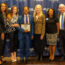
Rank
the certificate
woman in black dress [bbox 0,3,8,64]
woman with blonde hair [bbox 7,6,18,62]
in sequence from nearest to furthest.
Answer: woman in black dress [bbox 0,3,8,64] → woman with blonde hair [bbox 7,6,18,62] → the certificate

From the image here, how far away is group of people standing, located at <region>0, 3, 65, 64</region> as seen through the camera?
432cm

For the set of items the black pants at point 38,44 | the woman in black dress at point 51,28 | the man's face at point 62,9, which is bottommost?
the black pants at point 38,44

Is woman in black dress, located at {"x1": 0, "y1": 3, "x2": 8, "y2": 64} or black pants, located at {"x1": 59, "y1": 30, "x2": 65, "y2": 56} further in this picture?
black pants, located at {"x1": 59, "y1": 30, "x2": 65, "y2": 56}

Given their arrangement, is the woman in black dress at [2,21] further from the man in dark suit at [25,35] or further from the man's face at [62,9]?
the man's face at [62,9]

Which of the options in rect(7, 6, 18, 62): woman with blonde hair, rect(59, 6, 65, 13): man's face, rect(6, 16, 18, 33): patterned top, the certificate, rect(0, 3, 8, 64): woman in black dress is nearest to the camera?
rect(0, 3, 8, 64): woman in black dress

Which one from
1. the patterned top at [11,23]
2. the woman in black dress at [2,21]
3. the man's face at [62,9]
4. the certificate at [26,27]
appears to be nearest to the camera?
the woman in black dress at [2,21]

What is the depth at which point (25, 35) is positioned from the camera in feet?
14.6

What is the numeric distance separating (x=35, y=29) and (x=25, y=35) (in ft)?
1.03

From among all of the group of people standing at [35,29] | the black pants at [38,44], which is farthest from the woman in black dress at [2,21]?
the black pants at [38,44]

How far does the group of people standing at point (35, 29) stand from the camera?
4.32 meters

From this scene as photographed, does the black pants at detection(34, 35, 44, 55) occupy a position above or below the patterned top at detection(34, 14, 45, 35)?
below

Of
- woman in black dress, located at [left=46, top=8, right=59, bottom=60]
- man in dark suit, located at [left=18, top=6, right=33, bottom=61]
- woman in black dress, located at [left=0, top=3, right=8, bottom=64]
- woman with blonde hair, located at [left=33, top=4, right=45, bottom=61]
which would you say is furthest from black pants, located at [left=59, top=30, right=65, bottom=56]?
woman in black dress, located at [left=0, top=3, right=8, bottom=64]

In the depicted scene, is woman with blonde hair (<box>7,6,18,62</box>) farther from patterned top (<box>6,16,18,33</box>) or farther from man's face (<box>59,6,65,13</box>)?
man's face (<box>59,6,65,13</box>)

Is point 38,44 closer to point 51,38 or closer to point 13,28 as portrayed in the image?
point 51,38
